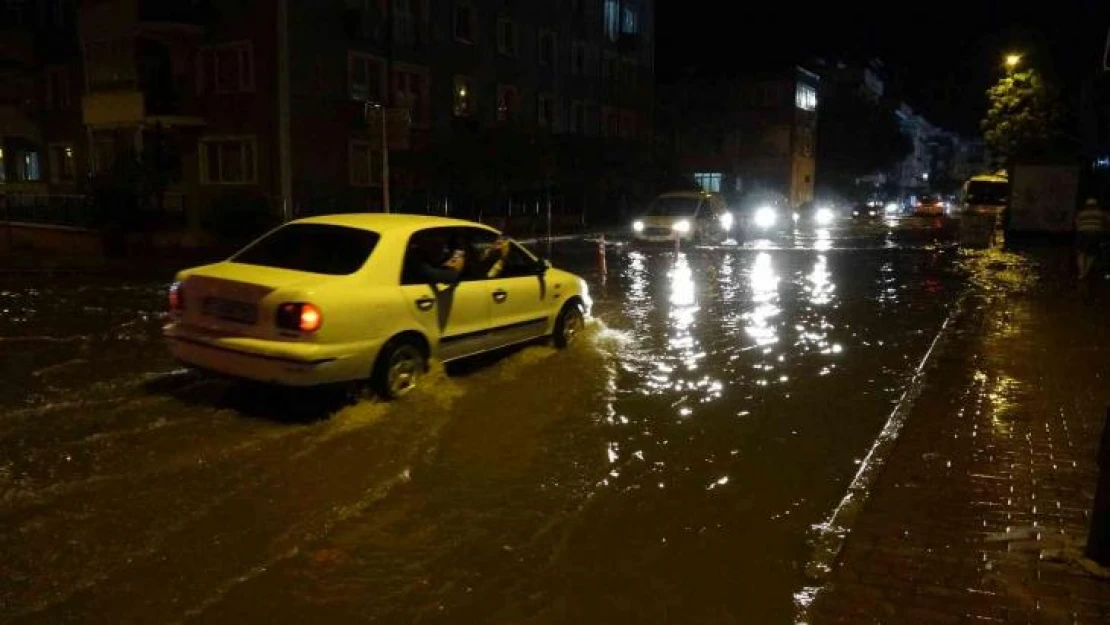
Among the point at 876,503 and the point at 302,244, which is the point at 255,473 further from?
the point at 876,503

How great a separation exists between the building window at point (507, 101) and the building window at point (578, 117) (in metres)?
5.69

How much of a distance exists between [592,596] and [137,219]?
72.6ft

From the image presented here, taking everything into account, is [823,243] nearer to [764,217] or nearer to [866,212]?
[764,217]

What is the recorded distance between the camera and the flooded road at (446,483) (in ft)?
14.7

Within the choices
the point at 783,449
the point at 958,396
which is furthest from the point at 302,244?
the point at 958,396

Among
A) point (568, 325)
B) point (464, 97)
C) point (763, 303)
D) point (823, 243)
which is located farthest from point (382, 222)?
point (464, 97)

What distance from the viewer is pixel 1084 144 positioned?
117 feet

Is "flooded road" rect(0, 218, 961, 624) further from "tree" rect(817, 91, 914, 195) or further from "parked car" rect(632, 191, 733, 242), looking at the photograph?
"tree" rect(817, 91, 914, 195)

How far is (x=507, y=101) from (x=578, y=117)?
24.1 ft

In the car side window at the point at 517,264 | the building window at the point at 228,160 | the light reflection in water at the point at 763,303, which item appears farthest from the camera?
the building window at the point at 228,160

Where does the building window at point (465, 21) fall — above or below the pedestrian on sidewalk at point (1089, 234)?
above

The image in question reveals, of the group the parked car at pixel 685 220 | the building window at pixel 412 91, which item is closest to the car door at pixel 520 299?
the parked car at pixel 685 220

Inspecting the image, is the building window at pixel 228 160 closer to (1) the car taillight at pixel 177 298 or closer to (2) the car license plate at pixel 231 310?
(1) the car taillight at pixel 177 298

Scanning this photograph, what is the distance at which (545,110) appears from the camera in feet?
139
